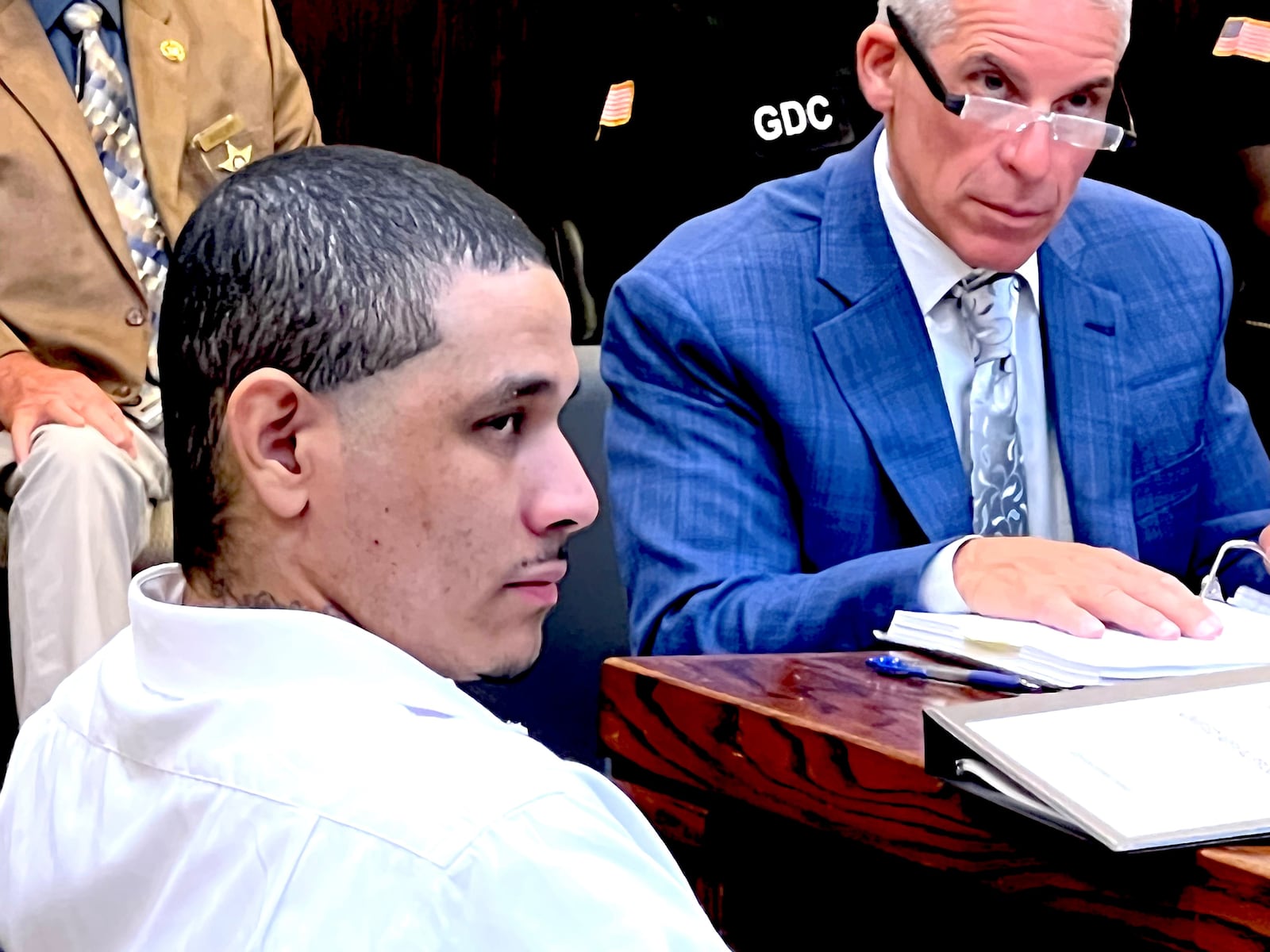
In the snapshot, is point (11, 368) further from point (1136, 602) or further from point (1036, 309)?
point (1136, 602)

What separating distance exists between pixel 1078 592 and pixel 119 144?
1.76 meters

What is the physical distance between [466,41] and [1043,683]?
302 cm

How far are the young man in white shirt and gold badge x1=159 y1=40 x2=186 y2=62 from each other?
6.20ft

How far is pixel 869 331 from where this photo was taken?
1638 mm

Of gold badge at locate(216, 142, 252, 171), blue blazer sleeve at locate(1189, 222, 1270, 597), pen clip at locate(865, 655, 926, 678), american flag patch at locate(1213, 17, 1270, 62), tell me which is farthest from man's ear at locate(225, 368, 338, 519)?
american flag patch at locate(1213, 17, 1270, 62)

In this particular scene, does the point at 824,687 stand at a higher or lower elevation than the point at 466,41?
lower

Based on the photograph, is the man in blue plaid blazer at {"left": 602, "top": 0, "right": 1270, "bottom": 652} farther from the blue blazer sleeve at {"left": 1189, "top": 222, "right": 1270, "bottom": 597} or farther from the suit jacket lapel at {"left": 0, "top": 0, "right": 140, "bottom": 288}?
the suit jacket lapel at {"left": 0, "top": 0, "right": 140, "bottom": 288}

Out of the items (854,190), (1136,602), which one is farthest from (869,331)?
(1136,602)

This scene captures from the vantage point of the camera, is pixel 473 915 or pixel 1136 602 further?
pixel 1136 602

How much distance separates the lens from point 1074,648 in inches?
45.9

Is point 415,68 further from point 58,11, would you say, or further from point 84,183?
point 84,183

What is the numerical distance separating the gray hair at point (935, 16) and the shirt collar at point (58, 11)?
1.37 metres

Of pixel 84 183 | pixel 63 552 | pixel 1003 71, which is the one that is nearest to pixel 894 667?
pixel 1003 71

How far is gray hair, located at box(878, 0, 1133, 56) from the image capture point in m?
1.63
